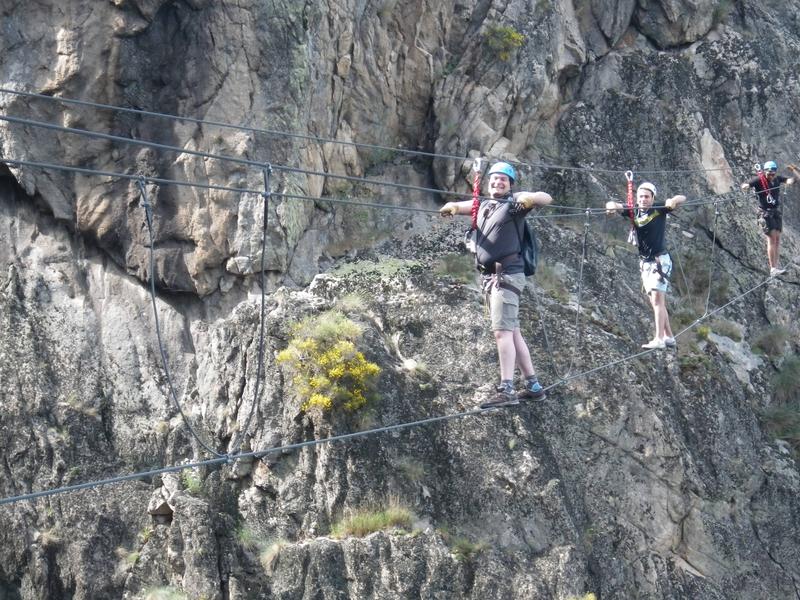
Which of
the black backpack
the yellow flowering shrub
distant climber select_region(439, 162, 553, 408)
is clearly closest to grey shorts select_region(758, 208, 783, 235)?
the yellow flowering shrub

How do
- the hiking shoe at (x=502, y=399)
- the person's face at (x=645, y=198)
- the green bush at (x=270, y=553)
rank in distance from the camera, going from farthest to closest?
the person's face at (x=645, y=198), the green bush at (x=270, y=553), the hiking shoe at (x=502, y=399)

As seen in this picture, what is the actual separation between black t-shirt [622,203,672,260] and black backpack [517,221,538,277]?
3221 mm

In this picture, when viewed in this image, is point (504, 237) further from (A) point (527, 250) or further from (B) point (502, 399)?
(B) point (502, 399)

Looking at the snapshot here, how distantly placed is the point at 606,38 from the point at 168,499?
12156 mm

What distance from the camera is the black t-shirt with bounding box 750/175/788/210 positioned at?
1823cm

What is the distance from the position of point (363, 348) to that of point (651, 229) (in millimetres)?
3918

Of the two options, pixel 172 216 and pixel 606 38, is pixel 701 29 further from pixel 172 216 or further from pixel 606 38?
pixel 172 216

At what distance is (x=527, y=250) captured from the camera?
35.8 feet

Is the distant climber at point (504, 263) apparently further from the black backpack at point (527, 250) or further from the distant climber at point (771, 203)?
the distant climber at point (771, 203)

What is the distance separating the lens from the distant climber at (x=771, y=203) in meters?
18.2

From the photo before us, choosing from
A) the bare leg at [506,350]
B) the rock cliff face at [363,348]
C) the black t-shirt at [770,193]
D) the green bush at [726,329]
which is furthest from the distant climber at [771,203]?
the bare leg at [506,350]

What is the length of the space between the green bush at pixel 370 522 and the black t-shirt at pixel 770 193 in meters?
8.57

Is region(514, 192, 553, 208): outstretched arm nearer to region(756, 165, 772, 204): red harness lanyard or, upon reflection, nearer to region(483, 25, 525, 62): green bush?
region(483, 25, 525, 62): green bush

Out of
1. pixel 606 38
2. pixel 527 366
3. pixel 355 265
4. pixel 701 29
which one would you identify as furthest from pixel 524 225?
pixel 701 29
